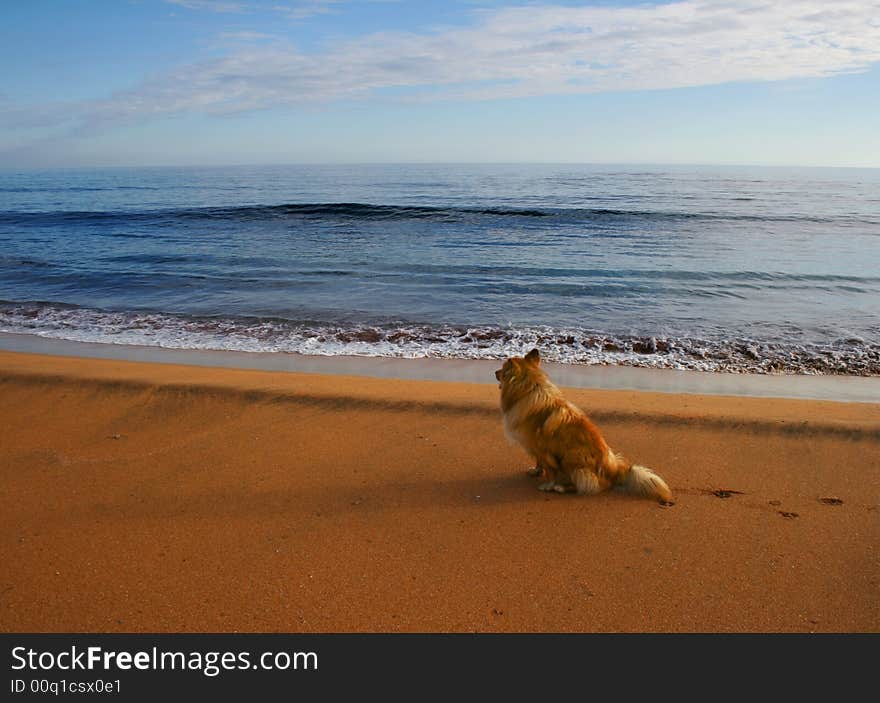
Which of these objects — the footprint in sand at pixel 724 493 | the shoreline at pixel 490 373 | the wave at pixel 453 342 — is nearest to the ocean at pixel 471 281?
the wave at pixel 453 342

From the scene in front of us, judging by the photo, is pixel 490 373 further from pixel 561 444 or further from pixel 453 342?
pixel 561 444

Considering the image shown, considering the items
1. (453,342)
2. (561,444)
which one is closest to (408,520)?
(561,444)

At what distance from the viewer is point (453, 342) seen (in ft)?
32.4

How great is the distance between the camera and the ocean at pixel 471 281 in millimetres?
9828

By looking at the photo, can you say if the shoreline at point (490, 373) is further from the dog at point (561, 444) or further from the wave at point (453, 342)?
the dog at point (561, 444)

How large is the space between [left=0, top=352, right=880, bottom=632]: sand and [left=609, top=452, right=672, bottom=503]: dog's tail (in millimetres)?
87

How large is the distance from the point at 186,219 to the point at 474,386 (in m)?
27.1

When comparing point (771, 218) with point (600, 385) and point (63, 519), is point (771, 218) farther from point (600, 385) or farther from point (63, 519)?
point (63, 519)

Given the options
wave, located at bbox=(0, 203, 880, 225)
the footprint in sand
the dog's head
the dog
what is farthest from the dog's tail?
wave, located at bbox=(0, 203, 880, 225)

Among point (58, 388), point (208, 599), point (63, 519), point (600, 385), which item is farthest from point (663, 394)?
point (58, 388)

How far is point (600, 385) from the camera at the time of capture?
7.61m

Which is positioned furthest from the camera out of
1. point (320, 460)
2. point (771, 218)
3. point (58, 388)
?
point (771, 218)

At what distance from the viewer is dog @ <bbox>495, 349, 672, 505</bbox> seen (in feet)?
14.2

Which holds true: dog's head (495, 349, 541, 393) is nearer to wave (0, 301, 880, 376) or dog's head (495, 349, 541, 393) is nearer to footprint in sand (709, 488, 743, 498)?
footprint in sand (709, 488, 743, 498)
